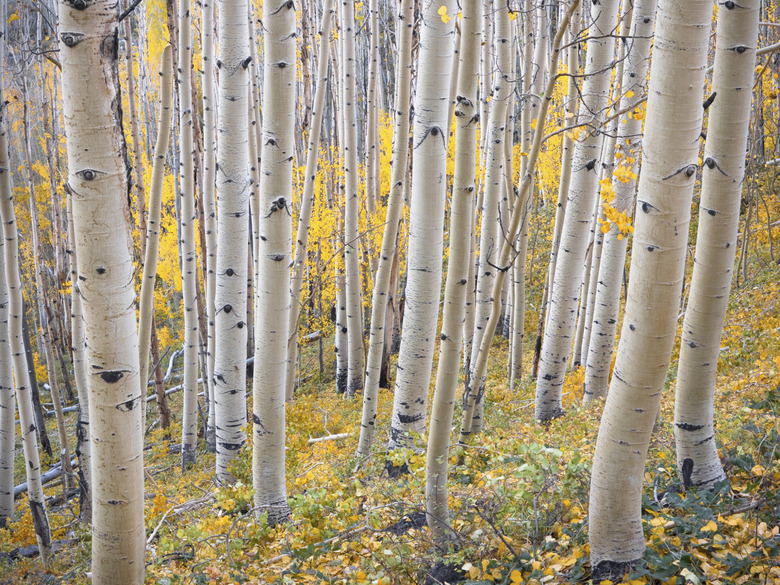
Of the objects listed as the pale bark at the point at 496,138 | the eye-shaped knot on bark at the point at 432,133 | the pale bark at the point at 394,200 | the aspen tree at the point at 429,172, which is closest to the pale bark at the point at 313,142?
the pale bark at the point at 394,200

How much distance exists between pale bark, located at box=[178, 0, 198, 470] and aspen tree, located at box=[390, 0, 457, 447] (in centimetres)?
336

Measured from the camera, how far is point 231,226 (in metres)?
4.07

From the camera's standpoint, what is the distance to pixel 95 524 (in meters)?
2.28

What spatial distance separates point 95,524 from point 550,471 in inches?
84.3

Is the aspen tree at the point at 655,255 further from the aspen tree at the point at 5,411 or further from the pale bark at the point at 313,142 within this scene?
the aspen tree at the point at 5,411

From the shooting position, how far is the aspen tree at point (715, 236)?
2340 millimetres

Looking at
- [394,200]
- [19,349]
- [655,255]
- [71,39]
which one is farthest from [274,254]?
[19,349]

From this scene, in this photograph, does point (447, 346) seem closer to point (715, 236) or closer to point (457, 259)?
point (457, 259)

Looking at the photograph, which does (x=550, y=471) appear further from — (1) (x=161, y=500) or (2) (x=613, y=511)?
(1) (x=161, y=500)

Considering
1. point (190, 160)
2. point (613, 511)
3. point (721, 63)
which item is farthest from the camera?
point (190, 160)

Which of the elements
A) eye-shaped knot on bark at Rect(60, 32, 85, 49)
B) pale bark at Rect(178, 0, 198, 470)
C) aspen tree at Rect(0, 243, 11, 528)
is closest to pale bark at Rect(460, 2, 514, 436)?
pale bark at Rect(178, 0, 198, 470)

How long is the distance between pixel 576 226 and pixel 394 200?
5.81 feet

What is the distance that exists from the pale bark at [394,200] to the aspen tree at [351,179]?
1.09 meters

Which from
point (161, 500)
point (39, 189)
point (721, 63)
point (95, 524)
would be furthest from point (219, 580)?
point (39, 189)
